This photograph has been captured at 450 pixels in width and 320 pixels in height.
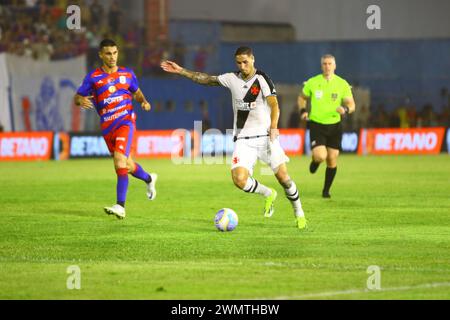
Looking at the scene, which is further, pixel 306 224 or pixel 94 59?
pixel 94 59

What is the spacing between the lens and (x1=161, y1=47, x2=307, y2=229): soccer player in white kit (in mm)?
14344

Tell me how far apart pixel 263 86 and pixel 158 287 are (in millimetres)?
5174

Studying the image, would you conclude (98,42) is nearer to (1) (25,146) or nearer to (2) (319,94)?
(1) (25,146)

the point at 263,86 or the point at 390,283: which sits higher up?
the point at 263,86

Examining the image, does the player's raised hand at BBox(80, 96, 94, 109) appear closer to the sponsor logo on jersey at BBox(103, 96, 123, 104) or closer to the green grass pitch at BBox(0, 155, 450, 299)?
the sponsor logo on jersey at BBox(103, 96, 123, 104)

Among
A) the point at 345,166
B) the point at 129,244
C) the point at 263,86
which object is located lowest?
the point at 345,166

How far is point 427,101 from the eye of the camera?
4241 cm

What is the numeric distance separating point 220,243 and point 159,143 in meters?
25.7

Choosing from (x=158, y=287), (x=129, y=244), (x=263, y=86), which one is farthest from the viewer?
(x=263, y=86)

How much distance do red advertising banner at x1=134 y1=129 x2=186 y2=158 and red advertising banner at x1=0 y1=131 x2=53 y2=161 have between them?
3262mm

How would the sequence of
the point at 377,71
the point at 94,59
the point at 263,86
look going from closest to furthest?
the point at 263,86 < the point at 94,59 < the point at 377,71

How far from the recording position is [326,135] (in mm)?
19906
